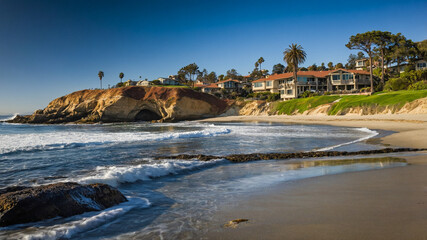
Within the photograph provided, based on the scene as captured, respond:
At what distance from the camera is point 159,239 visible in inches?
193

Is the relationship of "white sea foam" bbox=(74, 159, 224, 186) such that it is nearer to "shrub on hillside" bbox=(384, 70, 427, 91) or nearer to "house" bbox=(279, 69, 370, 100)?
"shrub on hillside" bbox=(384, 70, 427, 91)

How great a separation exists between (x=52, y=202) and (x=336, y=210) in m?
5.93

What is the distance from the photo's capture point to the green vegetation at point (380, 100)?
132 ft

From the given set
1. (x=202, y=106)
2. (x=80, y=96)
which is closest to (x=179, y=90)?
(x=202, y=106)

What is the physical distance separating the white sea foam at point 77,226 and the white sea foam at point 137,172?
3.26 meters

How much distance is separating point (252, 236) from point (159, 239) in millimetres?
1572

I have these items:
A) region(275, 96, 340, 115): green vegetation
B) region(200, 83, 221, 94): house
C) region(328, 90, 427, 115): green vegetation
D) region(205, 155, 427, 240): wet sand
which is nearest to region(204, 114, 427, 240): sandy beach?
region(205, 155, 427, 240): wet sand

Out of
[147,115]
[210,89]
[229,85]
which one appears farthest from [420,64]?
[147,115]

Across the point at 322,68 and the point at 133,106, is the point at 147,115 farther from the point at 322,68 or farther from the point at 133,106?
the point at 322,68

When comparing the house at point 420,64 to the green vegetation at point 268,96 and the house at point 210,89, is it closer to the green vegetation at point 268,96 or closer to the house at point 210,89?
the green vegetation at point 268,96

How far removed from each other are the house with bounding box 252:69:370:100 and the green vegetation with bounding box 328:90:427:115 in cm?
1759

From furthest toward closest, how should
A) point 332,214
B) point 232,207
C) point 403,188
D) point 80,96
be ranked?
point 80,96 < point 403,188 < point 232,207 < point 332,214

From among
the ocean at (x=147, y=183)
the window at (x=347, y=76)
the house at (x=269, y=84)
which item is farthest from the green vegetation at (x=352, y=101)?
the ocean at (x=147, y=183)

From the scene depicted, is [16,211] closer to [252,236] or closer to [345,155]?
[252,236]
